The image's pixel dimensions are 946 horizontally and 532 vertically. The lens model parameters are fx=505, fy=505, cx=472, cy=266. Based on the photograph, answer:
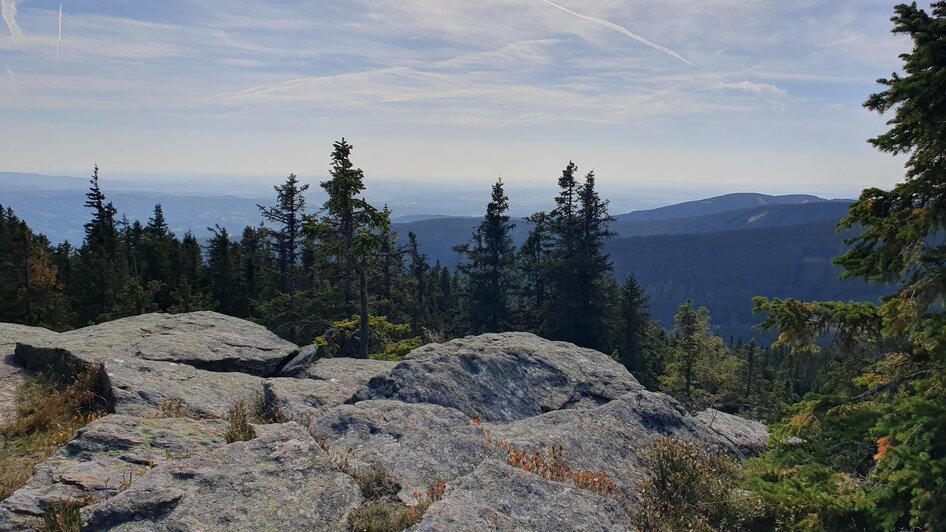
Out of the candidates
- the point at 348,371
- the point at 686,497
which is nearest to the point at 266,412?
the point at 348,371

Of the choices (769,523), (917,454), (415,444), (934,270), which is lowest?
(769,523)

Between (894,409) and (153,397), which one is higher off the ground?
(894,409)

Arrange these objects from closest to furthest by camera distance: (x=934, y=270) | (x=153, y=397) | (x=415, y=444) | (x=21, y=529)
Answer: (x=21, y=529)
(x=934, y=270)
(x=415, y=444)
(x=153, y=397)

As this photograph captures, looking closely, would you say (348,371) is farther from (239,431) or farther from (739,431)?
(739,431)

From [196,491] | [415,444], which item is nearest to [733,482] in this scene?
[415,444]

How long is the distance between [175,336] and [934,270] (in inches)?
737

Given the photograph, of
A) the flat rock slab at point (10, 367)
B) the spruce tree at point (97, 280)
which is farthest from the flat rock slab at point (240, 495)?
the spruce tree at point (97, 280)

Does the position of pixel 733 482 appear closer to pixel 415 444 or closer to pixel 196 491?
pixel 415 444

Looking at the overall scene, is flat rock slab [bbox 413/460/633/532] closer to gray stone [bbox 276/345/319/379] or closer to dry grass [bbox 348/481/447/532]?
dry grass [bbox 348/481/447/532]

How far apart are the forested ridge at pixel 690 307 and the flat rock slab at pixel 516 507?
2.77 feet

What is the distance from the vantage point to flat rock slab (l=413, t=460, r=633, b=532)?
6.03 m

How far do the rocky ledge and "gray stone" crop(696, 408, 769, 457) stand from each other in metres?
0.06

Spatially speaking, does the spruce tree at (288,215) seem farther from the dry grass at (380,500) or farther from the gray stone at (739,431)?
the dry grass at (380,500)

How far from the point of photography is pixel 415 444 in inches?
349
